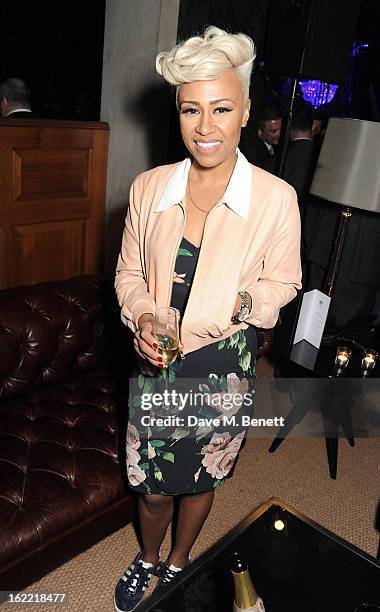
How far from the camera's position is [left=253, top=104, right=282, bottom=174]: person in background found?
3211 millimetres

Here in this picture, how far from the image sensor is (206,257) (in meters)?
1.31

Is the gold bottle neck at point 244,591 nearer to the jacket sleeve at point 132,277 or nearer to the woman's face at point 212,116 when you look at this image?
the jacket sleeve at point 132,277

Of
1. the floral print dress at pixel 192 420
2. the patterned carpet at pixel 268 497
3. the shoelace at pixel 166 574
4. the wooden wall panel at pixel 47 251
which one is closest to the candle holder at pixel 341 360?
the patterned carpet at pixel 268 497

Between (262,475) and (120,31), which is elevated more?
(120,31)

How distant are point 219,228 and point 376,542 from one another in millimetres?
1451

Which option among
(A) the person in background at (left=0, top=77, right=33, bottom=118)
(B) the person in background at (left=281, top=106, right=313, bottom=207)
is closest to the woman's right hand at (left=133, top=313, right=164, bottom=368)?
(B) the person in background at (left=281, top=106, right=313, bottom=207)

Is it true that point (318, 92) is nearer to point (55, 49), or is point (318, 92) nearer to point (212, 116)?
point (55, 49)

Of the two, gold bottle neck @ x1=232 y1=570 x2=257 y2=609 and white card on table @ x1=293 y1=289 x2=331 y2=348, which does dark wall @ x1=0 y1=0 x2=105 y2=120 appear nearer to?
white card on table @ x1=293 y1=289 x2=331 y2=348

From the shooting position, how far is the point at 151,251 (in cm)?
137

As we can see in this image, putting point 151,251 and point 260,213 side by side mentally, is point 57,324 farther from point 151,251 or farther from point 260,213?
point 260,213

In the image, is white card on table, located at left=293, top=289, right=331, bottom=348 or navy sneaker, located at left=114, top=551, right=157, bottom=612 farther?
white card on table, located at left=293, top=289, right=331, bottom=348

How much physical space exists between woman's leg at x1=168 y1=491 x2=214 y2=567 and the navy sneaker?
9cm

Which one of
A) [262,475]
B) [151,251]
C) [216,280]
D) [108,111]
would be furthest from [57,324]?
[108,111]

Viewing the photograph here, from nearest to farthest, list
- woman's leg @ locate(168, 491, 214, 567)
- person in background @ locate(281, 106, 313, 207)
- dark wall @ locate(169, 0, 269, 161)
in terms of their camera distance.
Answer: woman's leg @ locate(168, 491, 214, 567) < dark wall @ locate(169, 0, 269, 161) < person in background @ locate(281, 106, 313, 207)
